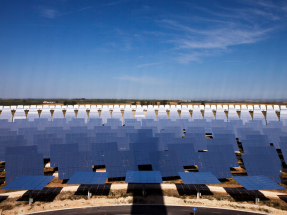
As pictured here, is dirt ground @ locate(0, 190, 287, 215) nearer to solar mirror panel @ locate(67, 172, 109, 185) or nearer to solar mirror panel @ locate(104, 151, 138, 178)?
solar mirror panel @ locate(67, 172, 109, 185)

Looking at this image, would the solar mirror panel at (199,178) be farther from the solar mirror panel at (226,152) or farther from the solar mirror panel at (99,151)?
the solar mirror panel at (99,151)

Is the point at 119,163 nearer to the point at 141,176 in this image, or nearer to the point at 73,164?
the point at 141,176

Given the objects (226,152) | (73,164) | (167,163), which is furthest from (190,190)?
(73,164)

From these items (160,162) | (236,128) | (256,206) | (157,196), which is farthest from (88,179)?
(236,128)

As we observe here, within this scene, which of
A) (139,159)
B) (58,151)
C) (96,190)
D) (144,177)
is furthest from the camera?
(139,159)

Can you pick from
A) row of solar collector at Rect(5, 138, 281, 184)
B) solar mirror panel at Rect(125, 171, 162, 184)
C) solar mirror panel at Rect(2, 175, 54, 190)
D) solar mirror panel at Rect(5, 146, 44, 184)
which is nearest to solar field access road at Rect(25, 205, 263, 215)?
solar mirror panel at Rect(125, 171, 162, 184)

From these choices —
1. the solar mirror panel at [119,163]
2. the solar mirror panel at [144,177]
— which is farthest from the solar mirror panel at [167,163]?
the solar mirror panel at [119,163]
